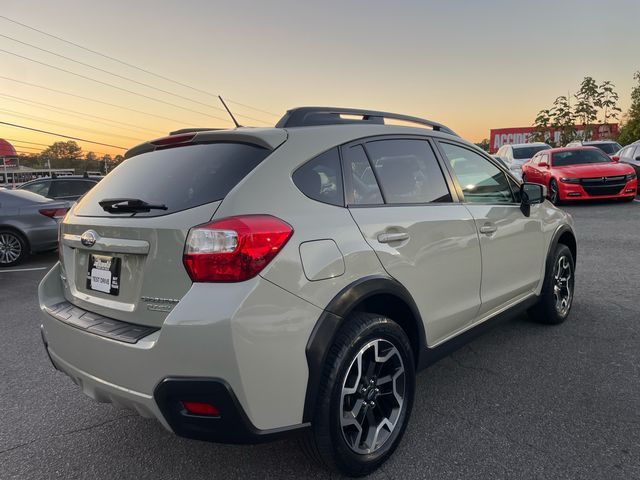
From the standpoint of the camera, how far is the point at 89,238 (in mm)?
2205

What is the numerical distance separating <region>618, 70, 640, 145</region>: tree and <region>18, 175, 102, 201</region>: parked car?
44.4m

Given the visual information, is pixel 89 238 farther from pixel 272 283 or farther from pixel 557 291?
pixel 557 291

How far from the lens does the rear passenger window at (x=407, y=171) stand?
8.39ft

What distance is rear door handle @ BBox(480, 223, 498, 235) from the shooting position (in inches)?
120

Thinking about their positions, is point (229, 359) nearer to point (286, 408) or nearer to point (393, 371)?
point (286, 408)

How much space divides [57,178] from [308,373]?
1050 centimetres

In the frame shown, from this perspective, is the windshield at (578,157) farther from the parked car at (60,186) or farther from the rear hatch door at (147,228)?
the rear hatch door at (147,228)

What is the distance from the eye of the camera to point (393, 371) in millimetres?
2385

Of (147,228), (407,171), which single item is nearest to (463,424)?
(407,171)

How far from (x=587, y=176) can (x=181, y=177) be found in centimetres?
1265

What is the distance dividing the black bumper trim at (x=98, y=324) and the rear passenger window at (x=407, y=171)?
1399mm

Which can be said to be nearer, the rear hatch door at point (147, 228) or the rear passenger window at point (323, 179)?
the rear hatch door at point (147, 228)

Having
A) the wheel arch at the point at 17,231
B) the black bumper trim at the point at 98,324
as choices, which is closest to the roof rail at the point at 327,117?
the black bumper trim at the point at 98,324

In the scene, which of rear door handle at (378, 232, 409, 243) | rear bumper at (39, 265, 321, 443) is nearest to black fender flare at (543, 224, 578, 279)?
rear door handle at (378, 232, 409, 243)
